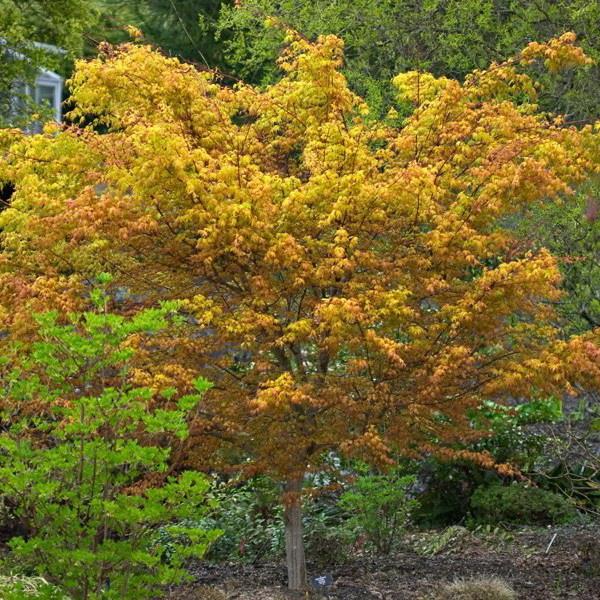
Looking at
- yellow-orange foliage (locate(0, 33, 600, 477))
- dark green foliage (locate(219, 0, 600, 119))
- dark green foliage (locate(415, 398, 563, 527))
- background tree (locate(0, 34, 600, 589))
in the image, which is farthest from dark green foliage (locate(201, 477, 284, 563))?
dark green foliage (locate(219, 0, 600, 119))

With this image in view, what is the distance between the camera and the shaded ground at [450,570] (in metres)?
9.03

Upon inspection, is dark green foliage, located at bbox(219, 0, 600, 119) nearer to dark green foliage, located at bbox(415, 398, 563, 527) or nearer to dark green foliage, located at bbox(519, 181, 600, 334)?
dark green foliage, located at bbox(519, 181, 600, 334)

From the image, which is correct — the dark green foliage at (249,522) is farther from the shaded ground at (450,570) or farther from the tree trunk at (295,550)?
Result: the tree trunk at (295,550)

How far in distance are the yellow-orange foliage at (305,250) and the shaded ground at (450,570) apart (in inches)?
63.2

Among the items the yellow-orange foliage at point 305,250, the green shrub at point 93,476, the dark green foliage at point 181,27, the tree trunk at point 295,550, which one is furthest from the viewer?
the dark green foliage at point 181,27

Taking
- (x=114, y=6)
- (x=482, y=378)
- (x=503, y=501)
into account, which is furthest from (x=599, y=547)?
(x=114, y=6)

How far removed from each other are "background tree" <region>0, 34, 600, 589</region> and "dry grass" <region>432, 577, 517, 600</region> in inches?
50.2

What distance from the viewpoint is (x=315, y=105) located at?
325 inches

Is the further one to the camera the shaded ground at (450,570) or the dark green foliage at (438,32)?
the dark green foliage at (438,32)

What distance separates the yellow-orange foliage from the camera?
7129 millimetres

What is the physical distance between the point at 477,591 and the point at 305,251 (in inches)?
116

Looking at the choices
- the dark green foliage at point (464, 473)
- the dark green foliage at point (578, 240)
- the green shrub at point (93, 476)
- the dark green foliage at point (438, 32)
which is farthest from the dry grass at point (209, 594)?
the dark green foliage at point (438, 32)

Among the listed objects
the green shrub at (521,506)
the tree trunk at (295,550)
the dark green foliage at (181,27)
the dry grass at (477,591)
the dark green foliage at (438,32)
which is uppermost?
the dark green foliage at (181,27)

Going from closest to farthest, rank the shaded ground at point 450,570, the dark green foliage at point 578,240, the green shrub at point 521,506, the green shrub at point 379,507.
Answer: the shaded ground at point 450,570
the green shrub at point 379,507
the dark green foliage at point 578,240
the green shrub at point 521,506
